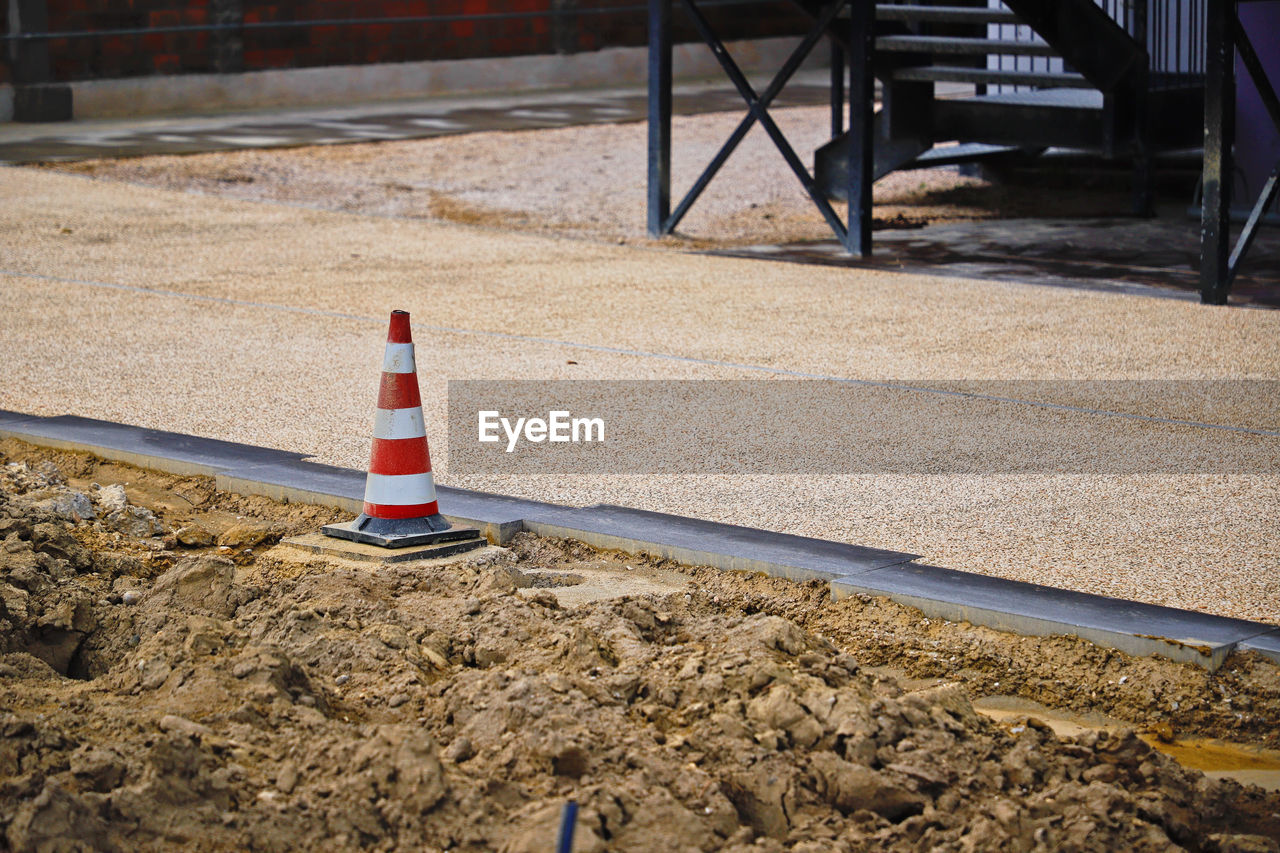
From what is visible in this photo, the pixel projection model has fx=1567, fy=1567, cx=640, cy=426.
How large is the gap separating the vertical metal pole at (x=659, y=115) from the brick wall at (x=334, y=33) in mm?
10547

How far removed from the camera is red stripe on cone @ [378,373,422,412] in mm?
4652

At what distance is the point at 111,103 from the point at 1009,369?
15.6m

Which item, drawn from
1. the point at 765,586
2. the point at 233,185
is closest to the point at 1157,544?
the point at 765,586

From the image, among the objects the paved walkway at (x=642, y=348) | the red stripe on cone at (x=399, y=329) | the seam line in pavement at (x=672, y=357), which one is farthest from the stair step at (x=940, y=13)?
the red stripe on cone at (x=399, y=329)

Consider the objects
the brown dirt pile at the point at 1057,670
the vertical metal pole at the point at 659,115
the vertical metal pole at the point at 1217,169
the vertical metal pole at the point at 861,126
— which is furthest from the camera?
the vertical metal pole at the point at 659,115

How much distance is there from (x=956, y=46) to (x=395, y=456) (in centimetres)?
741

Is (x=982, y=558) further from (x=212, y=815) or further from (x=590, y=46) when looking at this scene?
(x=590, y=46)

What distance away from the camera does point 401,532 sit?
15.1 ft

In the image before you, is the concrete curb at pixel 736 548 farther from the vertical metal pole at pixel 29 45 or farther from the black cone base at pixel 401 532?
the vertical metal pole at pixel 29 45

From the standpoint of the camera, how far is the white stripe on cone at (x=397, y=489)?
15.2ft

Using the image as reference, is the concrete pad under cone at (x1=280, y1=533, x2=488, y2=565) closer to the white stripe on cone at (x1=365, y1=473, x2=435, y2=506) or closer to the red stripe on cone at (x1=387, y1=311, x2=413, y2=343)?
the white stripe on cone at (x1=365, y1=473, x2=435, y2=506)

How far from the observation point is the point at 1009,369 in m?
7.31

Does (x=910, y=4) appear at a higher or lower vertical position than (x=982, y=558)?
higher

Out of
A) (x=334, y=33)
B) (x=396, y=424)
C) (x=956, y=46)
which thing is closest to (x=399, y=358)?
(x=396, y=424)
